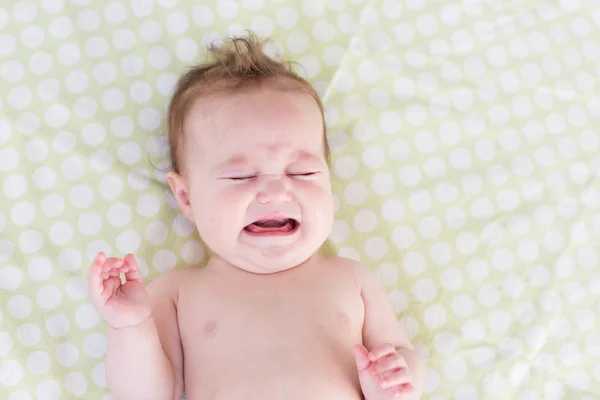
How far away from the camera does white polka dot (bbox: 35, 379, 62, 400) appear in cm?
152

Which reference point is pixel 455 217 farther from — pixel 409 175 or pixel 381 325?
pixel 381 325

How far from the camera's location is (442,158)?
183 centimetres

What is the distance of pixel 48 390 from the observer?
5.01 feet

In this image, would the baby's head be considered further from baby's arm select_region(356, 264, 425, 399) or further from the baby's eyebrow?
baby's arm select_region(356, 264, 425, 399)

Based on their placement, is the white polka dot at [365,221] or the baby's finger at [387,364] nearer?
the baby's finger at [387,364]

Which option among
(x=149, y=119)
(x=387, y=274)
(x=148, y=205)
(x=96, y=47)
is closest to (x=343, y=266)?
(x=387, y=274)

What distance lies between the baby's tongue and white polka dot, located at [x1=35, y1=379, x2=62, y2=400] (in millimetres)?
522

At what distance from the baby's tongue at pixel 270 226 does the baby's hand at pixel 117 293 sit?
0.26m

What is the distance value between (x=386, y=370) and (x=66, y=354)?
681 millimetres

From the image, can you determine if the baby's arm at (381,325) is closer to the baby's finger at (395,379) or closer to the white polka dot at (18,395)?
the baby's finger at (395,379)

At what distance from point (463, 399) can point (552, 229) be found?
471mm

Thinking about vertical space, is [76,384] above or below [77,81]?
below

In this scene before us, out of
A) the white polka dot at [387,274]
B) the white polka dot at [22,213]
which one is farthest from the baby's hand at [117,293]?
the white polka dot at [387,274]

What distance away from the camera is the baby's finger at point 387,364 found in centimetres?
139
